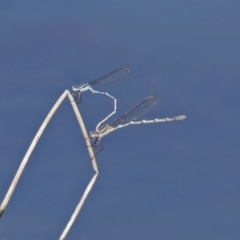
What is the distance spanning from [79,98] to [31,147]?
7.49 meters

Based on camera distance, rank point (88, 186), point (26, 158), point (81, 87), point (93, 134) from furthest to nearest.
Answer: point (81, 87)
point (93, 134)
point (88, 186)
point (26, 158)

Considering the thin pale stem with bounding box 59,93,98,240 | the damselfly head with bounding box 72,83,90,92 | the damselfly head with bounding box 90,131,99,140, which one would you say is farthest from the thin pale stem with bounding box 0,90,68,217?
the damselfly head with bounding box 72,83,90,92

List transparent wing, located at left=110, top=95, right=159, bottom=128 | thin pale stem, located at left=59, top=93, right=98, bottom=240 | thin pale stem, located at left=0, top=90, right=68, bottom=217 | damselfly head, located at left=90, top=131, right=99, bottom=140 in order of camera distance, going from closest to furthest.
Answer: thin pale stem, located at left=59, top=93, right=98, bottom=240, thin pale stem, located at left=0, top=90, right=68, bottom=217, damselfly head, located at left=90, top=131, right=99, bottom=140, transparent wing, located at left=110, top=95, right=159, bottom=128

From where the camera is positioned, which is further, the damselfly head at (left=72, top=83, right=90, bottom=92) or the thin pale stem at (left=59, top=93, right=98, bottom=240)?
the damselfly head at (left=72, top=83, right=90, bottom=92)

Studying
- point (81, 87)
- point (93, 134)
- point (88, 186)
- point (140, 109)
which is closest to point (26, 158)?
point (88, 186)

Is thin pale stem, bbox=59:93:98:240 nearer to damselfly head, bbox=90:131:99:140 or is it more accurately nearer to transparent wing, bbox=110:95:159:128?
damselfly head, bbox=90:131:99:140

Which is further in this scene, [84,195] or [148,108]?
[148,108]

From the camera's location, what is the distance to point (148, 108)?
124 ft

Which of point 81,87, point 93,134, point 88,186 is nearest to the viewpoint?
Result: point 88,186

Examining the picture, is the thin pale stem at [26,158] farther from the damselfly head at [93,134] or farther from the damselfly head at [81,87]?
the damselfly head at [81,87]

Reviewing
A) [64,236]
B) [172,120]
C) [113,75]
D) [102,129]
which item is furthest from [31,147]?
[172,120]

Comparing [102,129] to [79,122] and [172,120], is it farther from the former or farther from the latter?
[172,120]

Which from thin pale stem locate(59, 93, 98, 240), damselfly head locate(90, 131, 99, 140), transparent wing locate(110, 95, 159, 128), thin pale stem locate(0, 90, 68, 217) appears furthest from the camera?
transparent wing locate(110, 95, 159, 128)

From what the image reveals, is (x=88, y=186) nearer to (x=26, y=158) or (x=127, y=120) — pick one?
(x=26, y=158)
